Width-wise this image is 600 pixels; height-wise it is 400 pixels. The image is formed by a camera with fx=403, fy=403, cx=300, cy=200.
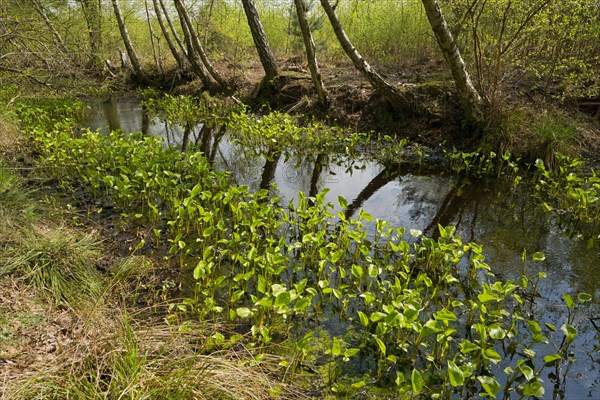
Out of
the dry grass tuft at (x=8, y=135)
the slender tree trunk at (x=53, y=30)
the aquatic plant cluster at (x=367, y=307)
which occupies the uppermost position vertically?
the slender tree trunk at (x=53, y=30)

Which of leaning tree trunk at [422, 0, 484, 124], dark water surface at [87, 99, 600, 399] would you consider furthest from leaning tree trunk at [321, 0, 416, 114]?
dark water surface at [87, 99, 600, 399]

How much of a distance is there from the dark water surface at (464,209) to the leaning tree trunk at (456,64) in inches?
57.3

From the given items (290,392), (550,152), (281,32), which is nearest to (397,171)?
(550,152)

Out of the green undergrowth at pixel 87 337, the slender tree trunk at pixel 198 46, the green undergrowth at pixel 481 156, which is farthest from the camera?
the slender tree trunk at pixel 198 46

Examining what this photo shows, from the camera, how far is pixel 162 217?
4.65 m

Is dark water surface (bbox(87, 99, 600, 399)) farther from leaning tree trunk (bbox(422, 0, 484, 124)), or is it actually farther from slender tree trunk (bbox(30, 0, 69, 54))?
slender tree trunk (bbox(30, 0, 69, 54))

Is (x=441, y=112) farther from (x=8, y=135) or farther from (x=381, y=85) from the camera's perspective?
(x=8, y=135)

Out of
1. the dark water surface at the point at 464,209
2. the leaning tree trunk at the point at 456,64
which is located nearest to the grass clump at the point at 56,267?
the dark water surface at the point at 464,209

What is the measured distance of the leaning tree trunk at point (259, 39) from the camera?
10.5 m

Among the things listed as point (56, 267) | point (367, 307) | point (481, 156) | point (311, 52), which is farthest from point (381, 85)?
point (56, 267)

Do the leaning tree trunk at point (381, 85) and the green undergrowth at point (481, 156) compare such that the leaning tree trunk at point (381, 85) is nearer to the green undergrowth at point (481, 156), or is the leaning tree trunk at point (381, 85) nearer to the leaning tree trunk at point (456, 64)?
the green undergrowth at point (481, 156)

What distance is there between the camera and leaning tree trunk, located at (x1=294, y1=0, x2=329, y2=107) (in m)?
8.01

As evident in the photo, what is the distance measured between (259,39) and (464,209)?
7690 millimetres

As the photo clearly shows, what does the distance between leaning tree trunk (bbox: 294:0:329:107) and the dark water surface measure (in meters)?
2.27
